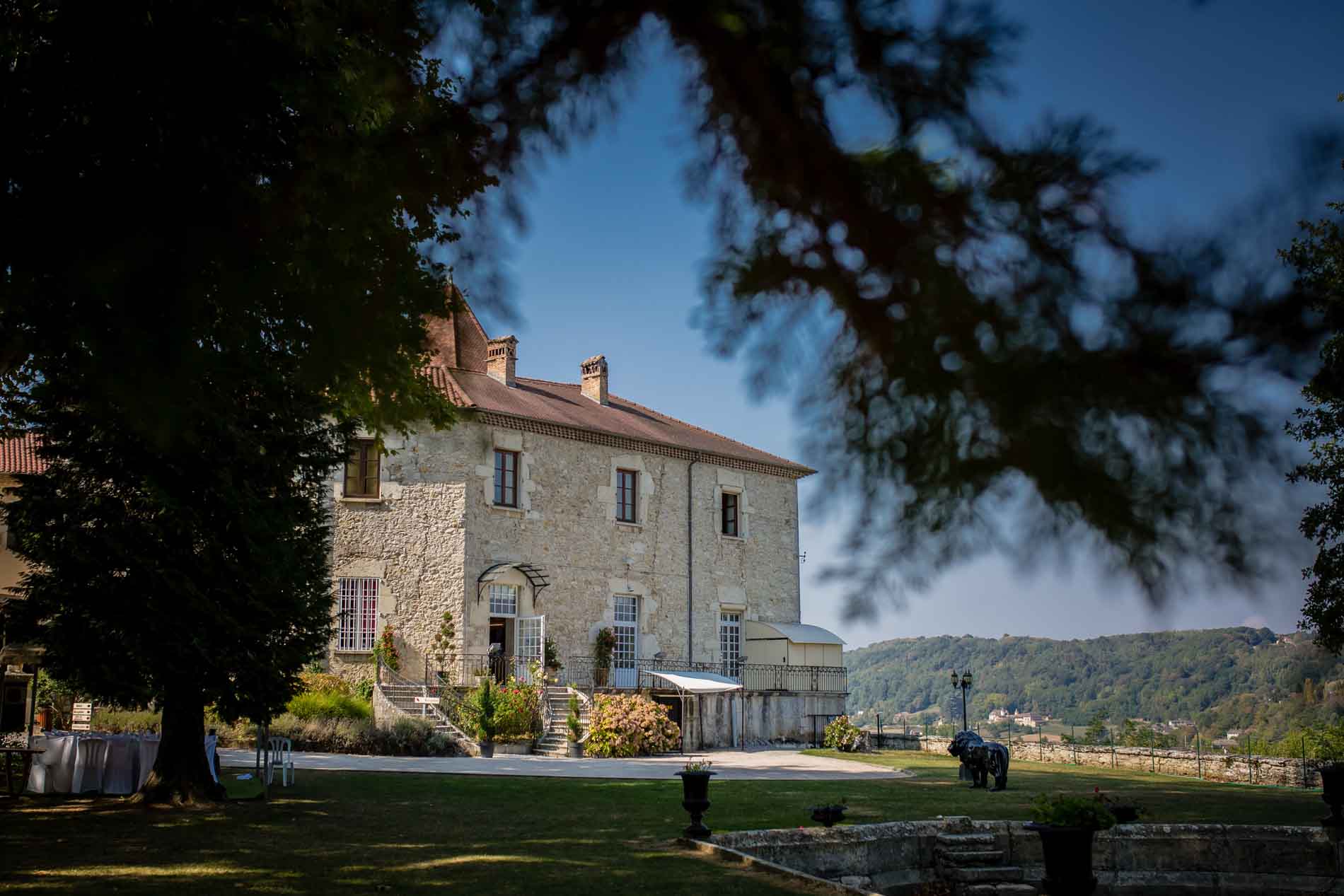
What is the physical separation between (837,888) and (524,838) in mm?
3347

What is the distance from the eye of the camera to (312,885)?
25.6 ft

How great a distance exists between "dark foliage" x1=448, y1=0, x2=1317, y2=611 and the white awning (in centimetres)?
2238

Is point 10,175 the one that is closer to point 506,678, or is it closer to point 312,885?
point 312,885

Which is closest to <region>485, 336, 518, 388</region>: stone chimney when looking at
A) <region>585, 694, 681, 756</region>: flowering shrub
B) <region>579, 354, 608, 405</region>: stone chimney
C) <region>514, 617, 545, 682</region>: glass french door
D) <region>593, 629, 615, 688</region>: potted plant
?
<region>579, 354, 608, 405</region>: stone chimney

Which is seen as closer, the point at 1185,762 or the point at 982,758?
the point at 982,758

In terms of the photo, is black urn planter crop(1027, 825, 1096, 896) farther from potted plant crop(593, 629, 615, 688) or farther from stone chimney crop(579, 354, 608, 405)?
stone chimney crop(579, 354, 608, 405)

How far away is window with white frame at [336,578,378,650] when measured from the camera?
83.3 feet

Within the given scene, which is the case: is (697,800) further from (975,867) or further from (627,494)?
(627,494)

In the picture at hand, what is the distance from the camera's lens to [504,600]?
26.6 metres

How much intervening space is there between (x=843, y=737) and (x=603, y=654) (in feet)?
20.1

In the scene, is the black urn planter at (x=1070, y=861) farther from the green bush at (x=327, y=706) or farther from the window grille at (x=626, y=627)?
the window grille at (x=626, y=627)

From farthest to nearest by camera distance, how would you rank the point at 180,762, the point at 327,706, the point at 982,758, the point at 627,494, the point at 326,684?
the point at 627,494, the point at 326,684, the point at 327,706, the point at 982,758, the point at 180,762

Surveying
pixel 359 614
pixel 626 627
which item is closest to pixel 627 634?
pixel 626 627

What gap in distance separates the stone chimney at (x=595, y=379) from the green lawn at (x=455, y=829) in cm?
1742
